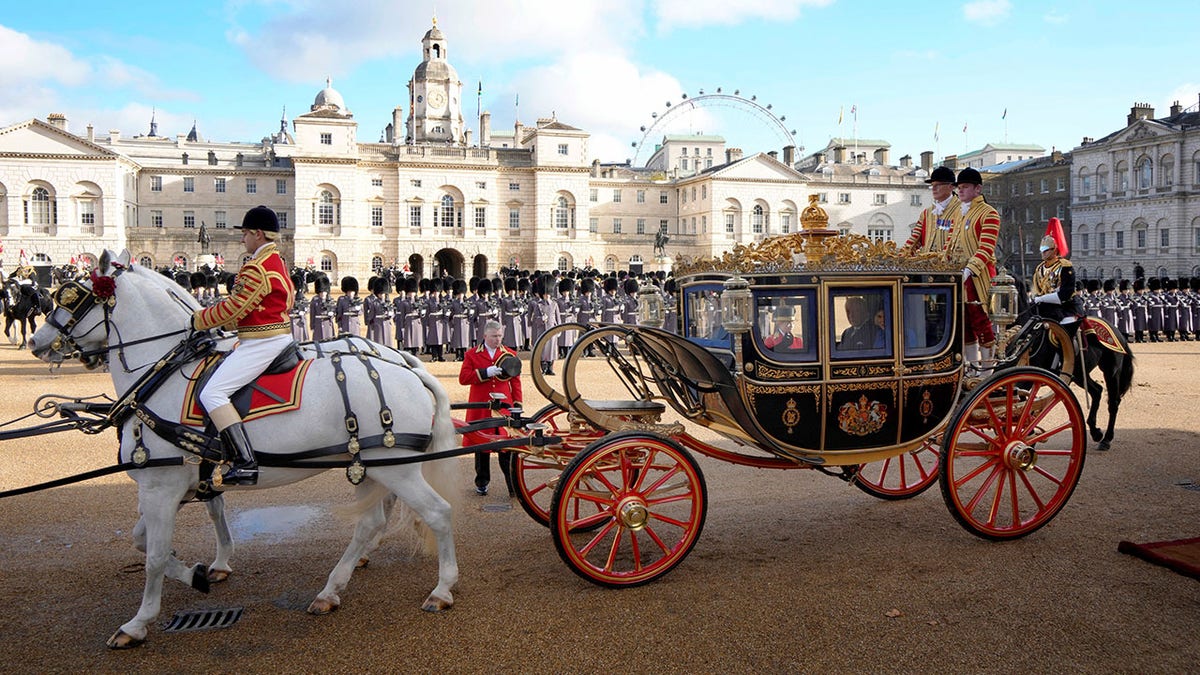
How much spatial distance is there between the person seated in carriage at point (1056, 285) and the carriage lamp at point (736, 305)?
4.91 meters

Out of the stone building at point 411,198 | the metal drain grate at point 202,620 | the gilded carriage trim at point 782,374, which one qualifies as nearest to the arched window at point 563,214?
the stone building at point 411,198

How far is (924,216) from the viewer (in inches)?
295

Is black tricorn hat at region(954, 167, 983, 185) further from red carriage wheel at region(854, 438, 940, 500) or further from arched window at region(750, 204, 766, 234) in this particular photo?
arched window at region(750, 204, 766, 234)

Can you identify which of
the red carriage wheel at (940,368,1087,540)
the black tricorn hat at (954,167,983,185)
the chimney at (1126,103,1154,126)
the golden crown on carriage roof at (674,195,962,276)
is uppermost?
the chimney at (1126,103,1154,126)

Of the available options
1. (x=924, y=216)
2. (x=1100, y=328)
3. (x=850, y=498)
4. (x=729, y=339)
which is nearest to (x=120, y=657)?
(x=729, y=339)

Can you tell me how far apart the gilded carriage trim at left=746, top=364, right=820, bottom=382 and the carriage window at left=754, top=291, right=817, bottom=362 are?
0.09 m

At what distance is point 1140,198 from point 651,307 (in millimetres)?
63002

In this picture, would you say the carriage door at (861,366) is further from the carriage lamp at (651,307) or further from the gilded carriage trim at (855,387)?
the carriage lamp at (651,307)

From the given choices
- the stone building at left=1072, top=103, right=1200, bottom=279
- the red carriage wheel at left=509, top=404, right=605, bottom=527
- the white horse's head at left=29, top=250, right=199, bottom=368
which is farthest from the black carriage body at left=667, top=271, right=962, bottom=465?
the stone building at left=1072, top=103, right=1200, bottom=279

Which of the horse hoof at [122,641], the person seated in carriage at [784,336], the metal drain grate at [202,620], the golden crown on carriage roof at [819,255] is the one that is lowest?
the metal drain grate at [202,620]

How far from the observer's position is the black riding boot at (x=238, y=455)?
4.59 meters

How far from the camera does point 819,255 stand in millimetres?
5641

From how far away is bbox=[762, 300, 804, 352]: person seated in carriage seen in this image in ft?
18.5

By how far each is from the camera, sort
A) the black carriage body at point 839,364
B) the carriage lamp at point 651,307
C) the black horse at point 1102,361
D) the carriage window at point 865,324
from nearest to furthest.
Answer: the black carriage body at point 839,364 → the carriage window at point 865,324 → the carriage lamp at point 651,307 → the black horse at point 1102,361
